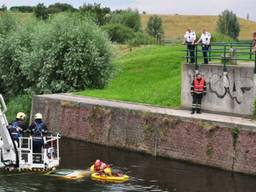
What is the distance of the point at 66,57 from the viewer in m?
45.2

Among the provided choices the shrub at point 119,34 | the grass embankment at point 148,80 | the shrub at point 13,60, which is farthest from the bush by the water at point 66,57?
the shrub at point 119,34

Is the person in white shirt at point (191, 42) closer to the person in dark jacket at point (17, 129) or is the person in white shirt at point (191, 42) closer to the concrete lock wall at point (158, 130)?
the concrete lock wall at point (158, 130)


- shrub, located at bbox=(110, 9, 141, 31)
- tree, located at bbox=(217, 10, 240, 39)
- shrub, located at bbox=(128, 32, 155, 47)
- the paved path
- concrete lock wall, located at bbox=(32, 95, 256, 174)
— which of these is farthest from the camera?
shrub, located at bbox=(110, 9, 141, 31)

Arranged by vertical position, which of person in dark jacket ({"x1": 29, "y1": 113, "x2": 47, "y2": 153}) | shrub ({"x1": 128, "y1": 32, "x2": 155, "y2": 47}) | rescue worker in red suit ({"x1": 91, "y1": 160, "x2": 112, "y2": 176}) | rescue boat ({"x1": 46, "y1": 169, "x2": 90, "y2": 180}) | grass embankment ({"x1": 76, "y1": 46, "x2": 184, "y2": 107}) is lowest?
rescue boat ({"x1": 46, "y1": 169, "x2": 90, "y2": 180})

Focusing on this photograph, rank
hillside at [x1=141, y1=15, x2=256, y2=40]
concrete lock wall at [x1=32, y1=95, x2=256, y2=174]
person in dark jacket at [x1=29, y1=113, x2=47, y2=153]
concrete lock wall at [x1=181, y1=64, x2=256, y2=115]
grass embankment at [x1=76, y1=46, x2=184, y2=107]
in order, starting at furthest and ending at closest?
hillside at [x1=141, y1=15, x2=256, y2=40], grass embankment at [x1=76, y1=46, x2=184, y2=107], concrete lock wall at [x1=181, y1=64, x2=256, y2=115], concrete lock wall at [x1=32, y1=95, x2=256, y2=174], person in dark jacket at [x1=29, y1=113, x2=47, y2=153]

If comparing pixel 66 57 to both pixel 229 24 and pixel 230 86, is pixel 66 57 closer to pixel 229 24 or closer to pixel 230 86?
pixel 230 86

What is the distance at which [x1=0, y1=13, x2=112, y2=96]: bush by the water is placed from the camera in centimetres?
4544

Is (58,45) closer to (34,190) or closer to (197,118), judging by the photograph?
(197,118)

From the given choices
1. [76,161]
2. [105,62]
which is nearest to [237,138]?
[76,161]

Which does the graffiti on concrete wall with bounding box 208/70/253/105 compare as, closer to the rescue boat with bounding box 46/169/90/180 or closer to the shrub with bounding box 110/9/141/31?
the rescue boat with bounding box 46/169/90/180

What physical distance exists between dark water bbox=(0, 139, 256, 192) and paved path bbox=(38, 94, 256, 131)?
7.92 ft

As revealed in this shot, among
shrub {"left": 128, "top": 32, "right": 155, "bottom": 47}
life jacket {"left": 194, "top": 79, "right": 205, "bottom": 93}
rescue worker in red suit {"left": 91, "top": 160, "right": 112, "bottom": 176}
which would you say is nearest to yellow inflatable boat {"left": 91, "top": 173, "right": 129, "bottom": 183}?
rescue worker in red suit {"left": 91, "top": 160, "right": 112, "bottom": 176}

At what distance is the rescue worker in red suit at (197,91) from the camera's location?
33625mm

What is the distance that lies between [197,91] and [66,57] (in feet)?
47.3
